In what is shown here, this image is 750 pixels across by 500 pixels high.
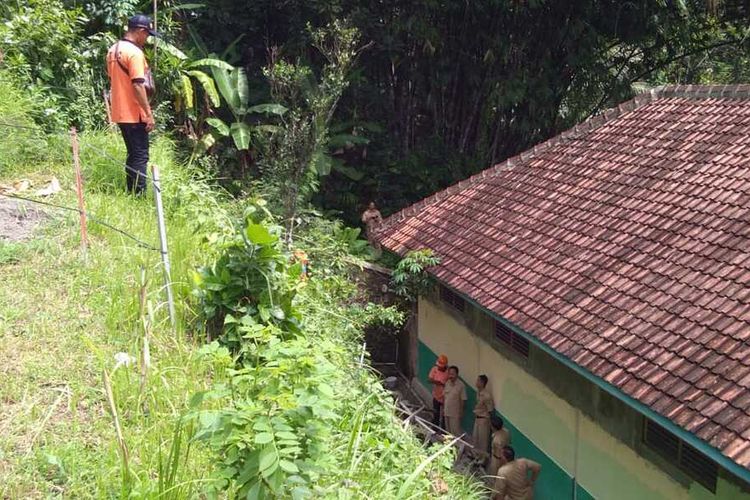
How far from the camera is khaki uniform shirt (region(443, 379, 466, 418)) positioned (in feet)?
28.6

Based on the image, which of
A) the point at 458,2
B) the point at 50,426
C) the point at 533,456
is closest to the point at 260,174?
the point at 458,2

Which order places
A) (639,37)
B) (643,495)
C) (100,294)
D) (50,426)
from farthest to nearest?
1. (639,37)
2. (643,495)
3. (100,294)
4. (50,426)

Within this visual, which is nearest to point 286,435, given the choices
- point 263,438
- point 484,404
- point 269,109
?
point 263,438

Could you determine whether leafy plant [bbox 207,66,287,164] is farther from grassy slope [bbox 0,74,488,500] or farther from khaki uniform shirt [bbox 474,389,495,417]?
khaki uniform shirt [bbox 474,389,495,417]

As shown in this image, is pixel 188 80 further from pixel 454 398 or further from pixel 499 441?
pixel 499 441

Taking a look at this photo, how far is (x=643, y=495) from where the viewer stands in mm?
5832

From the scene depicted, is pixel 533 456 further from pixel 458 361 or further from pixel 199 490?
pixel 199 490

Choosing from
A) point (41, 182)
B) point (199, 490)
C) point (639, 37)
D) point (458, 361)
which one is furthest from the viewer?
point (639, 37)

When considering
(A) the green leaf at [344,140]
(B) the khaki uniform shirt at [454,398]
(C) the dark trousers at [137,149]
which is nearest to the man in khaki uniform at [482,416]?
(B) the khaki uniform shirt at [454,398]

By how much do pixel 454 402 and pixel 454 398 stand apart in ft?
0.17

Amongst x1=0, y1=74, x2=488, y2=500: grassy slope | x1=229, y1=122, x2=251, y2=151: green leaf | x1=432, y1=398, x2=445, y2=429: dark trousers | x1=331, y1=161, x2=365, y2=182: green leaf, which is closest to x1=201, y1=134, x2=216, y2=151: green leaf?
x1=229, y1=122, x2=251, y2=151: green leaf

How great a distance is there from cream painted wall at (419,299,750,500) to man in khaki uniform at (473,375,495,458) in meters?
0.12

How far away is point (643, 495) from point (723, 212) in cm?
274

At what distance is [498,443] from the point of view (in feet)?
25.0
